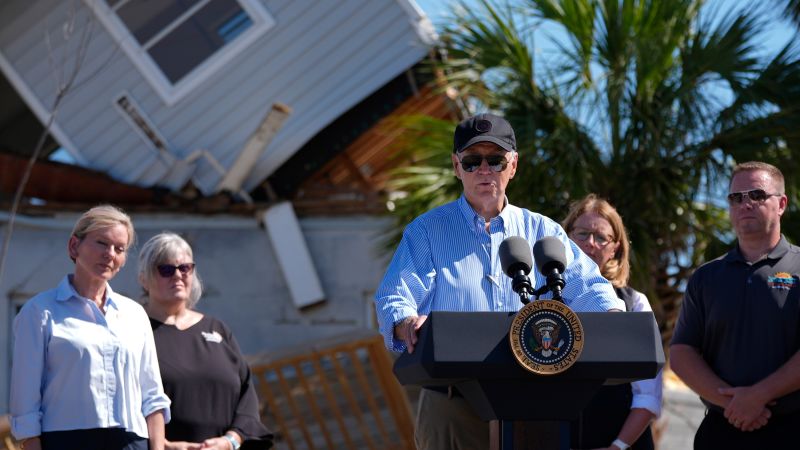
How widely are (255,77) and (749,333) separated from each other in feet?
23.3

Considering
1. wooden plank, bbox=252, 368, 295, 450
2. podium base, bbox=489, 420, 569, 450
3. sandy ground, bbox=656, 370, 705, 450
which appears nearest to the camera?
podium base, bbox=489, 420, 569, 450

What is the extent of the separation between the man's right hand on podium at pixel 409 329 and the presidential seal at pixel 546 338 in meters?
0.28

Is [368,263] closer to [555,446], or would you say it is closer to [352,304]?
[352,304]

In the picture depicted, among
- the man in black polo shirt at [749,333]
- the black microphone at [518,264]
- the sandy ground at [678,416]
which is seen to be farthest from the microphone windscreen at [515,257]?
the sandy ground at [678,416]

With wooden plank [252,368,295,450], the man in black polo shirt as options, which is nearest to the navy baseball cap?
the man in black polo shirt

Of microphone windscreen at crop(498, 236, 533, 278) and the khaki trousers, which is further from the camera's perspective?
the khaki trousers

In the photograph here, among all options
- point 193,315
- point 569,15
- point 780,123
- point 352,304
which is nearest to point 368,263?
point 352,304

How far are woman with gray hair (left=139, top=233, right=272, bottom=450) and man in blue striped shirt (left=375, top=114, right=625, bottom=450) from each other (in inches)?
61.5

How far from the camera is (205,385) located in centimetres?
487

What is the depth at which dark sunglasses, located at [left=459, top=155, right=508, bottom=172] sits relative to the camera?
3.42 metres

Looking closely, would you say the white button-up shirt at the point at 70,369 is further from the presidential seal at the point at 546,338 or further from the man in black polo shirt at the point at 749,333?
the man in black polo shirt at the point at 749,333

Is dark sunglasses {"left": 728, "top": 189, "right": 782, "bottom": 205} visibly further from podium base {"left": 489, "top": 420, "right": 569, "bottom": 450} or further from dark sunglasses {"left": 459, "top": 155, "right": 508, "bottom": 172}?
podium base {"left": 489, "top": 420, "right": 569, "bottom": 450}

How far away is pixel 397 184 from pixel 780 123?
2.72 meters

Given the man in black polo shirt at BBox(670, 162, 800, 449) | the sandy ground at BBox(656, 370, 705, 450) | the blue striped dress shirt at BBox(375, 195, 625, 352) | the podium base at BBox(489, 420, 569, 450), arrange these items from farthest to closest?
the sandy ground at BBox(656, 370, 705, 450) → the man in black polo shirt at BBox(670, 162, 800, 449) → the blue striped dress shirt at BBox(375, 195, 625, 352) → the podium base at BBox(489, 420, 569, 450)
